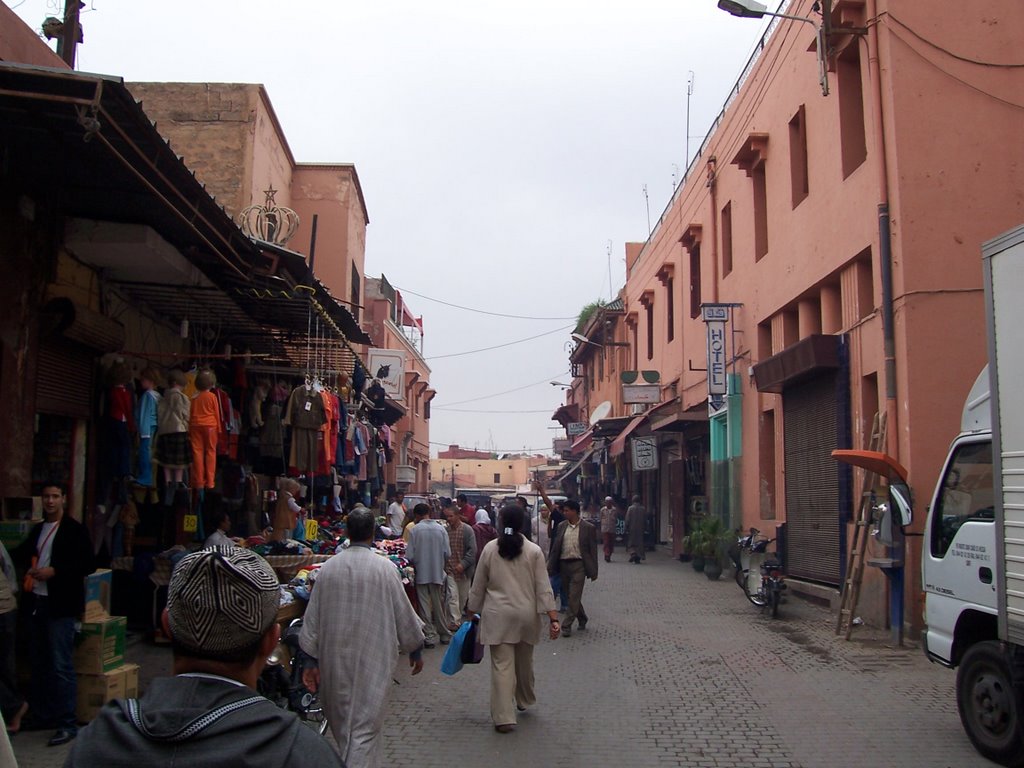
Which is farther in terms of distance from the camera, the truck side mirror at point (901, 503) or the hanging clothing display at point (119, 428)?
the truck side mirror at point (901, 503)

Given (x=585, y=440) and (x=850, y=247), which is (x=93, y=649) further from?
(x=585, y=440)

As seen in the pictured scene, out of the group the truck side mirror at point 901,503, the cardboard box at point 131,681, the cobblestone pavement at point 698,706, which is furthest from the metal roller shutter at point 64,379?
the truck side mirror at point 901,503

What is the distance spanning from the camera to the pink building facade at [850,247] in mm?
11508

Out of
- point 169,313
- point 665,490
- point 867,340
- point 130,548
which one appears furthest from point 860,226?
point 665,490

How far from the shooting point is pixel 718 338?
748 inches

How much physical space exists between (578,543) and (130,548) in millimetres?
5354

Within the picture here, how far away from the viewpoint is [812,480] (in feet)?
49.0

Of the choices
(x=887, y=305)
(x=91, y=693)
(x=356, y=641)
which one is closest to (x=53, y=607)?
(x=91, y=693)

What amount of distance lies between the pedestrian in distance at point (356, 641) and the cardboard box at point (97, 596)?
9.56ft

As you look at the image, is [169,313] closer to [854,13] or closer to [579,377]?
[854,13]

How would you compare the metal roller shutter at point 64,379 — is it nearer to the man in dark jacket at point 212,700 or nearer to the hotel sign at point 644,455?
the man in dark jacket at point 212,700

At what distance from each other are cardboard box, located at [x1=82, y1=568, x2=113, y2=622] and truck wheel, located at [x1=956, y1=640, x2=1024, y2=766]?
6.57 meters

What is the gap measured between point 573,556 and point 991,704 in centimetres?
625

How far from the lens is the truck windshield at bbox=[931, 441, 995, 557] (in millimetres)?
7156
